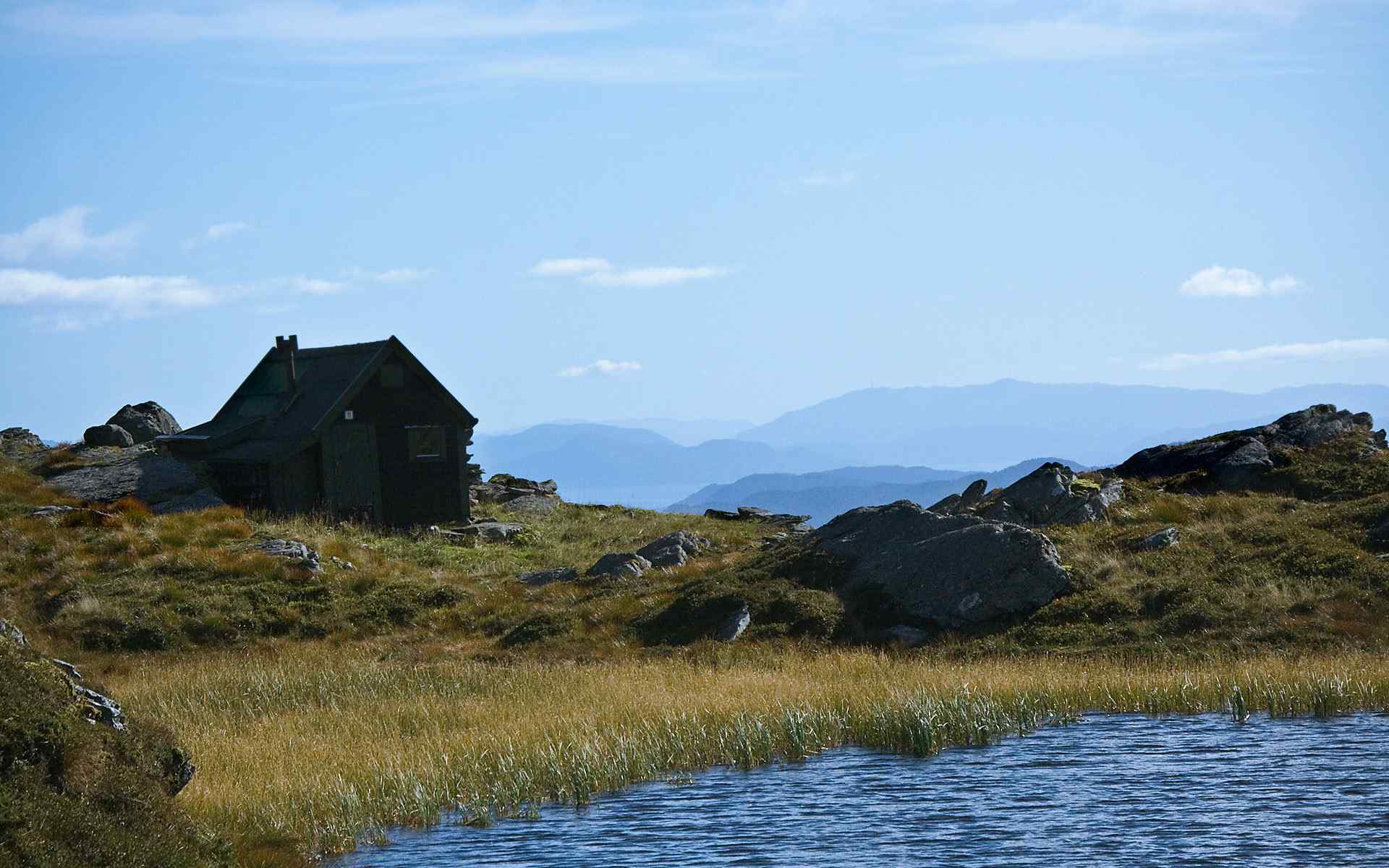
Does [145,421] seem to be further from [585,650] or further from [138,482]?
[585,650]

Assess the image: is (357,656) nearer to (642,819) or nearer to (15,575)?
(15,575)

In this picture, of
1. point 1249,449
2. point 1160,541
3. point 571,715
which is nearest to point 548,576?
point 1160,541

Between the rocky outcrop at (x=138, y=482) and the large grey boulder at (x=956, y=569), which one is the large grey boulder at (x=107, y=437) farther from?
the large grey boulder at (x=956, y=569)

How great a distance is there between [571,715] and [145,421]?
163 feet

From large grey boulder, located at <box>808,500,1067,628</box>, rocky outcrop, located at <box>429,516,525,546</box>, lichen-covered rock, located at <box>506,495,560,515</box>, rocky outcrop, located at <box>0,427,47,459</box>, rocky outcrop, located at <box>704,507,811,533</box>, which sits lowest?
large grey boulder, located at <box>808,500,1067,628</box>

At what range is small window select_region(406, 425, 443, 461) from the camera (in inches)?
1944

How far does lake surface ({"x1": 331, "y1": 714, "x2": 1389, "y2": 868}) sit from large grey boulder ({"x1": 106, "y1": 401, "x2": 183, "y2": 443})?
170ft

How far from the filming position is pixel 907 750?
17484 millimetres

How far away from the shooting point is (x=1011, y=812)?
14.1m

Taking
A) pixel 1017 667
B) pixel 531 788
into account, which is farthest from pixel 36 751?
pixel 1017 667

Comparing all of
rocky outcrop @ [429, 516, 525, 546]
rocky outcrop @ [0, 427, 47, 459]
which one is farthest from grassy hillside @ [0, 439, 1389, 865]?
rocky outcrop @ [0, 427, 47, 459]

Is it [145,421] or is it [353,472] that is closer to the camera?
[353,472]

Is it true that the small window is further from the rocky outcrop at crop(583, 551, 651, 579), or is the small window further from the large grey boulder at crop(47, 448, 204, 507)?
the rocky outcrop at crop(583, 551, 651, 579)

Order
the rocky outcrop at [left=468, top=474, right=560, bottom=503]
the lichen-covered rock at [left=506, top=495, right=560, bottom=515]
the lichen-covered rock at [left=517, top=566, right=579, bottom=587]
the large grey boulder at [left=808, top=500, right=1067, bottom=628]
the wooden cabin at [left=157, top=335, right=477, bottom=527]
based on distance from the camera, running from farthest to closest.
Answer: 1. the rocky outcrop at [left=468, top=474, right=560, bottom=503]
2. the lichen-covered rock at [left=506, top=495, right=560, bottom=515]
3. the wooden cabin at [left=157, top=335, right=477, bottom=527]
4. the lichen-covered rock at [left=517, top=566, right=579, bottom=587]
5. the large grey boulder at [left=808, top=500, right=1067, bottom=628]
